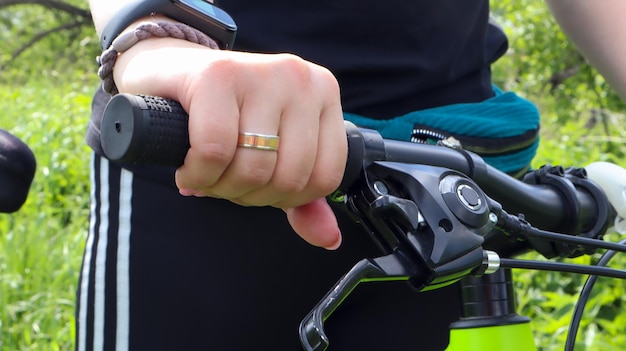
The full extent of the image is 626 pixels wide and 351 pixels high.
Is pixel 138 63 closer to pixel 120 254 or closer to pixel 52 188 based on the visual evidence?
pixel 120 254

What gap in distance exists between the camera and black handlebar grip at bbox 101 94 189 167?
59 centimetres

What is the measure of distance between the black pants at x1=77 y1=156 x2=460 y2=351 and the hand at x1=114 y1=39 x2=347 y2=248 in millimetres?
425

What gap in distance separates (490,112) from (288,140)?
618mm

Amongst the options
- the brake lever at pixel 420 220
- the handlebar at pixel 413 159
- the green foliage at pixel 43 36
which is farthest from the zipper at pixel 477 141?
the green foliage at pixel 43 36

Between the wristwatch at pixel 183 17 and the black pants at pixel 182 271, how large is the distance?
1.05ft

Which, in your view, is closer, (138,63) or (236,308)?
(138,63)

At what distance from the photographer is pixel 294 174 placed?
2.08 feet

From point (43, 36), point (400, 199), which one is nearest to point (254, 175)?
point (400, 199)

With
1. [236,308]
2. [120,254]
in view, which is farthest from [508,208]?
[120,254]

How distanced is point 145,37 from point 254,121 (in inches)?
7.4

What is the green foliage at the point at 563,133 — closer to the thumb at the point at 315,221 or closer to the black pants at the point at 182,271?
the black pants at the point at 182,271

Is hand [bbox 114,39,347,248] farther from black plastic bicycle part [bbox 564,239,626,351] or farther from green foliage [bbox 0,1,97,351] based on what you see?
green foliage [bbox 0,1,97,351]

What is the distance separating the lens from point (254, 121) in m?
0.61

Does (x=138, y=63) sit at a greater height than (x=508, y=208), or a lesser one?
greater
